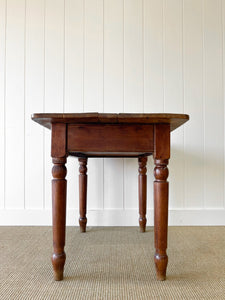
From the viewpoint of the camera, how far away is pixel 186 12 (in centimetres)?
171

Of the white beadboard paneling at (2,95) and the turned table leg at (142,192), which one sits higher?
the white beadboard paneling at (2,95)

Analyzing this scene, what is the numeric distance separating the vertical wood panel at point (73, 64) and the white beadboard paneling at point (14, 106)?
0.32 m

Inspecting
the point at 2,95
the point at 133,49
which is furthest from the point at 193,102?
the point at 2,95

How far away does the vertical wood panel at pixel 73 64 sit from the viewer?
5.55 feet

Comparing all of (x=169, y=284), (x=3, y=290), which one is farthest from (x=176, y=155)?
(x=3, y=290)

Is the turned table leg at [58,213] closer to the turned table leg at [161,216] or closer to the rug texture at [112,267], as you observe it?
the rug texture at [112,267]

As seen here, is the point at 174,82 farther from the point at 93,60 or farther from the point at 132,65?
the point at 93,60

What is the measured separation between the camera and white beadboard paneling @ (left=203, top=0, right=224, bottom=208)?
66.2 inches

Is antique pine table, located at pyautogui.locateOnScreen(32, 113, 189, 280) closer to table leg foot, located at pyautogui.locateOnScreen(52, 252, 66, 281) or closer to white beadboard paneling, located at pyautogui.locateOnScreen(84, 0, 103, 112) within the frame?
table leg foot, located at pyautogui.locateOnScreen(52, 252, 66, 281)

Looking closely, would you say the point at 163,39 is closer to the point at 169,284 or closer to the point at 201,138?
the point at 201,138

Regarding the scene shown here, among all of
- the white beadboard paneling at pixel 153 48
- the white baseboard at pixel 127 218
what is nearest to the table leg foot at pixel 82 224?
the white baseboard at pixel 127 218

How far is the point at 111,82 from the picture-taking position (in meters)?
1.70

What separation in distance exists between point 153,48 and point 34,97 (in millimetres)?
898

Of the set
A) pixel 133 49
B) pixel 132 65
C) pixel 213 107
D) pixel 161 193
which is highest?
pixel 133 49
